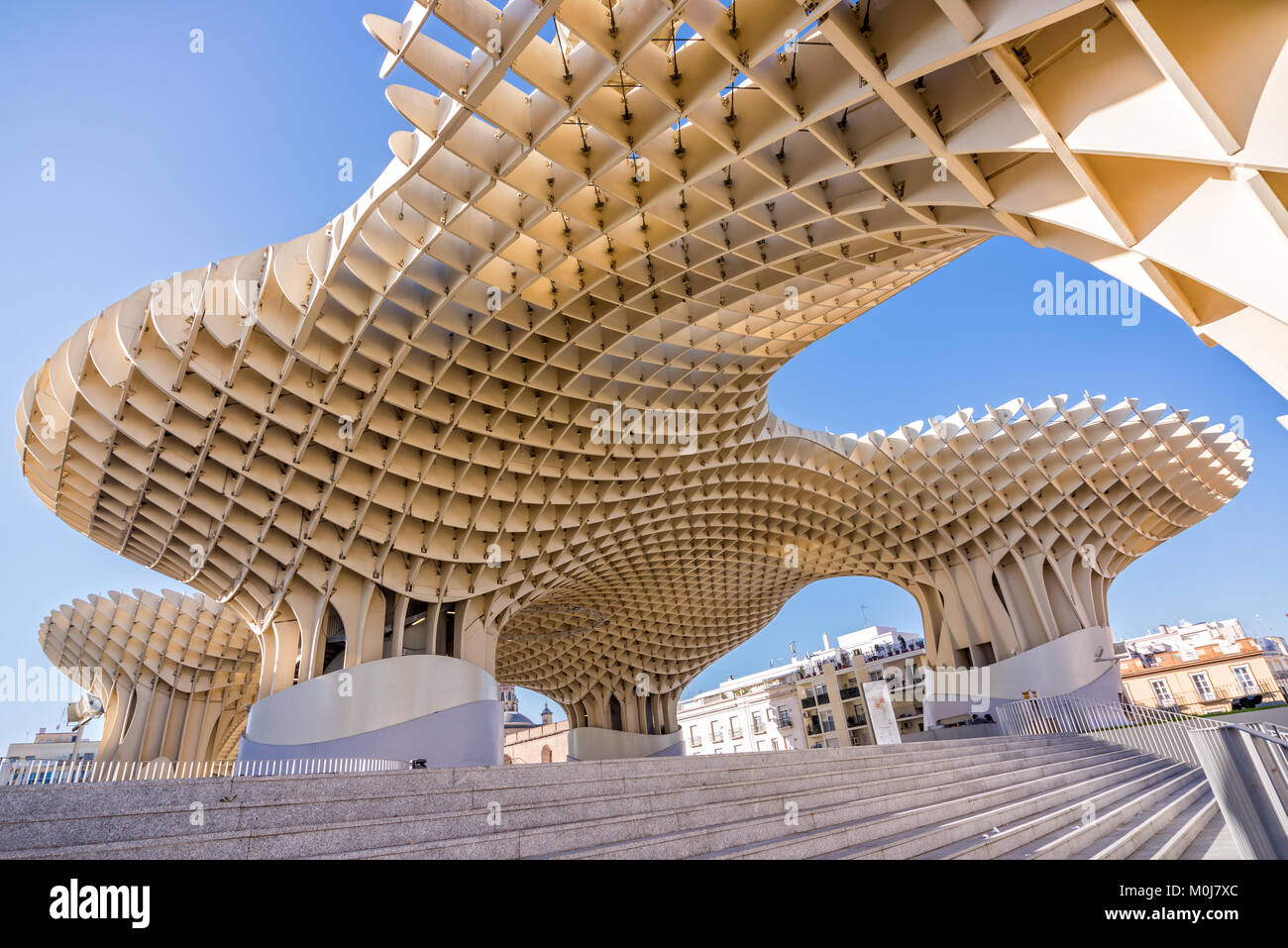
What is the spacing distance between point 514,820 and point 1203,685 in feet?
272

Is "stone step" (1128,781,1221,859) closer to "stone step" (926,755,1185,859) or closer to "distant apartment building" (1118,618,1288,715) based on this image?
"stone step" (926,755,1185,859)

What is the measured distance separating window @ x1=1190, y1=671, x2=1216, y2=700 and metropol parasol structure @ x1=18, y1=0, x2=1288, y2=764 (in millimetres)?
38952

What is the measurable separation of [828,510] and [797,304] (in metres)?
20.4

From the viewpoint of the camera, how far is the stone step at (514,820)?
620 centimetres

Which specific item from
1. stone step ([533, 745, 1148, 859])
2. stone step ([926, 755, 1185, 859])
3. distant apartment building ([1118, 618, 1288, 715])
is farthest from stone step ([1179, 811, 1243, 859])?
distant apartment building ([1118, 618, 1288, 715])

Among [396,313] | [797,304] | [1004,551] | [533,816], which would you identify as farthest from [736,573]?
[533,816]

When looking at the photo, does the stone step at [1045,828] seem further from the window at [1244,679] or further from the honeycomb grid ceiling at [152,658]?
the window at [1244,679]

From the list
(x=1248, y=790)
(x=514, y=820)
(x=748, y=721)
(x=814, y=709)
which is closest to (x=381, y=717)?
→ (x=514, y=820)

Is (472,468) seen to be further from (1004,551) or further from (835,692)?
(835,692)

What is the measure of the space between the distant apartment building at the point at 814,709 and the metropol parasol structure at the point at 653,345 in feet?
92.2

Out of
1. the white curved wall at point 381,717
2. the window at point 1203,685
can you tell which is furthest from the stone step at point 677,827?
the window at point 1203,685

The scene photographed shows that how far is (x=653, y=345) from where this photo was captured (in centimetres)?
2147

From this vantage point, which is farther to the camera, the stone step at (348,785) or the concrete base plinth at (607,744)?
the concrete base plinth at (607,744)

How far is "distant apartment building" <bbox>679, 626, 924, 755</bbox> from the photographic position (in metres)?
66.0
